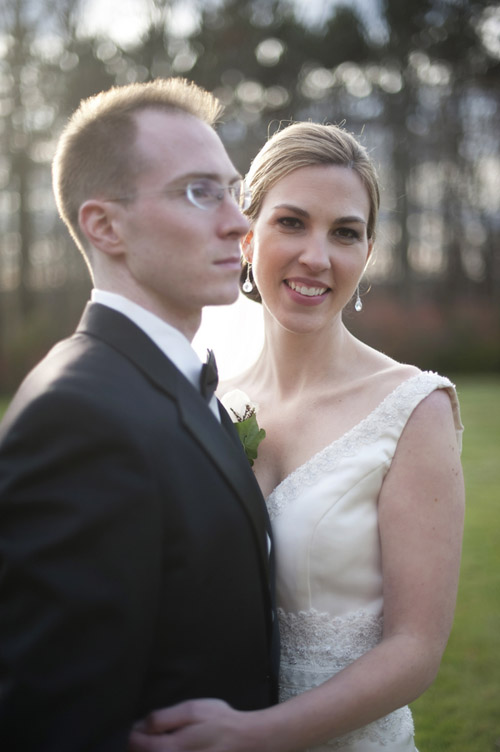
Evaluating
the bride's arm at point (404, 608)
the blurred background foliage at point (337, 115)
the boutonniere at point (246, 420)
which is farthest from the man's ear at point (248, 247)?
the blurred background foliage at point (337, 115)

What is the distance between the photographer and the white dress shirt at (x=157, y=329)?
6.46ft

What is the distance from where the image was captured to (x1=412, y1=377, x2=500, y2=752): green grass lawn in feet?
14.9

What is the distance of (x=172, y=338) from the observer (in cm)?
201

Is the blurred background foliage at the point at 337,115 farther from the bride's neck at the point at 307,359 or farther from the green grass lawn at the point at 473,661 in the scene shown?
the bride's neck at the point at 307,359

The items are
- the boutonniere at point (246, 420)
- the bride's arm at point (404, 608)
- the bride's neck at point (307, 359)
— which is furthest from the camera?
the bride's neck at point (307, 359)

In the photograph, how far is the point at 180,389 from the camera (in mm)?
1928

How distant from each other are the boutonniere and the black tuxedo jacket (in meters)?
0.81

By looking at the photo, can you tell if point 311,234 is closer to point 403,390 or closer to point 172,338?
point 403,390

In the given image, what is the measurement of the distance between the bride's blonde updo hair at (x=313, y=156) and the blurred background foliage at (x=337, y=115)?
65.5 ft

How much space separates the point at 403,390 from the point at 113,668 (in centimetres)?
138

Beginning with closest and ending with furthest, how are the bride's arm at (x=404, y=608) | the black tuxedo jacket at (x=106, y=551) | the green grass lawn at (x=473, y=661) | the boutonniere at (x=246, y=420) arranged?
the black tuxedo jacket at (x=106, y=551)
the bride's arm at (x=404, y=608)
the boutonniere at (x=246, y=420)
the green grass lawn at (x=473, y=661)

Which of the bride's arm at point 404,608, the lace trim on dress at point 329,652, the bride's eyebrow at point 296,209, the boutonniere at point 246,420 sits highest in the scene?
the bride's eyebrow at point 296,209

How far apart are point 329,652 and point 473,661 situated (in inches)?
137

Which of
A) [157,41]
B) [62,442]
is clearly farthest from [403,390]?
[157,41]
